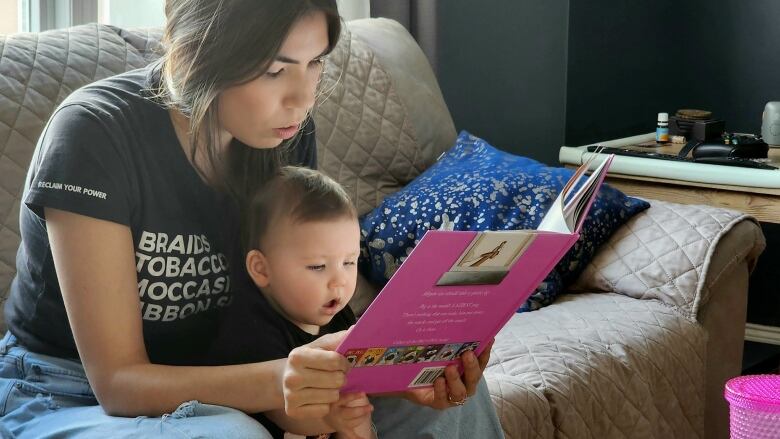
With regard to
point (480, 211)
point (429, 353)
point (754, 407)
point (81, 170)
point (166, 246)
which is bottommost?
point (754, 407)

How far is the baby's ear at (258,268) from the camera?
1388 mm

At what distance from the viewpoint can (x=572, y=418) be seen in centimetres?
182

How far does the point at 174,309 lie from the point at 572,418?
77 cm

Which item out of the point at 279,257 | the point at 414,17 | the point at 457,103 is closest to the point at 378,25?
the point at 414,17

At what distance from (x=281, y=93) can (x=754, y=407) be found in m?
1.15

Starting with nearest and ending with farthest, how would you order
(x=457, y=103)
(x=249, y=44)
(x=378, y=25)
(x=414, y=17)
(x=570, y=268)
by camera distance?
(x=249, y=44)
(x=570, y=268)
(x=378, y=25)
(x=414, y=17)
(x=457, y=103)

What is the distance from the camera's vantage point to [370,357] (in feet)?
3.93

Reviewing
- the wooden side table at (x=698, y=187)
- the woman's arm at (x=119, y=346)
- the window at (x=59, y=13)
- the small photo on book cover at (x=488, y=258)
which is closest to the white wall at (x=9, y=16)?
the window at (x=59, y=13)

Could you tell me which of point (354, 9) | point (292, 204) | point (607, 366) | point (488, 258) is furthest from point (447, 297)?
point (354, 9)

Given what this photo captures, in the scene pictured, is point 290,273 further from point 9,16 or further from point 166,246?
point 9,16

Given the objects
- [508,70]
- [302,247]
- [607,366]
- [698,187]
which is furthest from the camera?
[508,70]

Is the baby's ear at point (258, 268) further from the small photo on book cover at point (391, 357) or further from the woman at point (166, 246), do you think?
the small photo on book cover at point (391, 357)

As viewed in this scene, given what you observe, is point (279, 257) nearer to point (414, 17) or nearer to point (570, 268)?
point (570, 268)

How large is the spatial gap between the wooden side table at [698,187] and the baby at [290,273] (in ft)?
4.83
